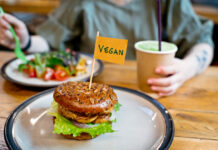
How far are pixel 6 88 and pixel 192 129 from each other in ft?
3.48

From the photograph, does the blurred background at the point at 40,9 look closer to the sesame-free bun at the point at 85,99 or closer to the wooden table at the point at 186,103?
the wooden table at the point at 186,103

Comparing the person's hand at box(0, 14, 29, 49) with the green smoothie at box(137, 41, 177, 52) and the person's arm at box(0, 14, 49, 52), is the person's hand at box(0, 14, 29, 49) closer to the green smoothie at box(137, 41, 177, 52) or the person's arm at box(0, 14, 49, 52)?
the person's arm at box(0, 14, 49, 52)

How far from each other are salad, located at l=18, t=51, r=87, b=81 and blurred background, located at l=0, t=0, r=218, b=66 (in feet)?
5.62

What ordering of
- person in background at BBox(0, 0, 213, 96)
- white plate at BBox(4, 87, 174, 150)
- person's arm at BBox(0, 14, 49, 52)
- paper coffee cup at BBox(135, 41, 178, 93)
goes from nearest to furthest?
white plate at BBox(4, 87, 174, 150)
paper coffee cup at BBox(135, 41, 178, 93)
person's arm at BBox(0, 14, 49, 52)
person in background at BBox(0, 0, 213, 96)

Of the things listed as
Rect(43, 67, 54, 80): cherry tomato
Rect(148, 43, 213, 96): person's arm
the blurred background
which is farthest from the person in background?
the blurred background

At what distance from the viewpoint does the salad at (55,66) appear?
1.35 metres

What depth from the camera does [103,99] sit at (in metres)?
0.85

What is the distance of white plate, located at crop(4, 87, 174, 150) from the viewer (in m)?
0.81

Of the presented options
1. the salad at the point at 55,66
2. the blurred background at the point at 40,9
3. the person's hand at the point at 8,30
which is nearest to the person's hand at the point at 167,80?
the salad at the point at 55,66

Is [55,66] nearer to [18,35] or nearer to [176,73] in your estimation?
[18,35]

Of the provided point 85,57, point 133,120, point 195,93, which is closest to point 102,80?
point 85,57

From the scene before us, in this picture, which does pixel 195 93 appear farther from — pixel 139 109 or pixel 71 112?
pixel 71 112

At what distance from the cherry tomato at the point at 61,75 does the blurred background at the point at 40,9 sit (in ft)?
6.31

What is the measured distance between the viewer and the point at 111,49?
0.90 m
